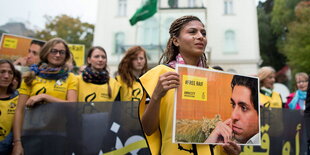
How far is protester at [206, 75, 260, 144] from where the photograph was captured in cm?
169

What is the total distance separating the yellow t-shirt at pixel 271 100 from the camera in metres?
4.11

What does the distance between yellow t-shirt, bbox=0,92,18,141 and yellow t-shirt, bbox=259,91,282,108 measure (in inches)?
132

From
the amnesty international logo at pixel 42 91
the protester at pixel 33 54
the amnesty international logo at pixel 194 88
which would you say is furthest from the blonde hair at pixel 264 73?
the protester at pixel 33 54

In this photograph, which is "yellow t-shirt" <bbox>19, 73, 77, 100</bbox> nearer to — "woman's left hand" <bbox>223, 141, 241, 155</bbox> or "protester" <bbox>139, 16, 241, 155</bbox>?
"protester" <bbox>139, 16, 241, 155</bbox>

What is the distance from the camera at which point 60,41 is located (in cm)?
337

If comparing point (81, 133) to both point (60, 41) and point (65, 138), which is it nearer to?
point (65, 138)

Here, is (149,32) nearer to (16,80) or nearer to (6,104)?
(16,80)

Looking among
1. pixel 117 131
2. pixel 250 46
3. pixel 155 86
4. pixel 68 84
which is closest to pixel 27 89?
pixel 68 84

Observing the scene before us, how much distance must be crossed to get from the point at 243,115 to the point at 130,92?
2.00 meters

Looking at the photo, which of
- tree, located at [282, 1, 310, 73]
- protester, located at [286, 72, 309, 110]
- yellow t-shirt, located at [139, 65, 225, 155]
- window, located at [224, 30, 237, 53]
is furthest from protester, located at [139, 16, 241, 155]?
window, located at [224, 30, 237, 53]

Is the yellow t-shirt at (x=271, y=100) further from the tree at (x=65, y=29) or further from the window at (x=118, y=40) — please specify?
the tree at (x=65, y=29)

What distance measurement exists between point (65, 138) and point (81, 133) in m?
0.18

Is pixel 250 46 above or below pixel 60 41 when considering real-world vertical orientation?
above

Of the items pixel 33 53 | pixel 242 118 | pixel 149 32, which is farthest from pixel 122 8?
pixel 242 118
